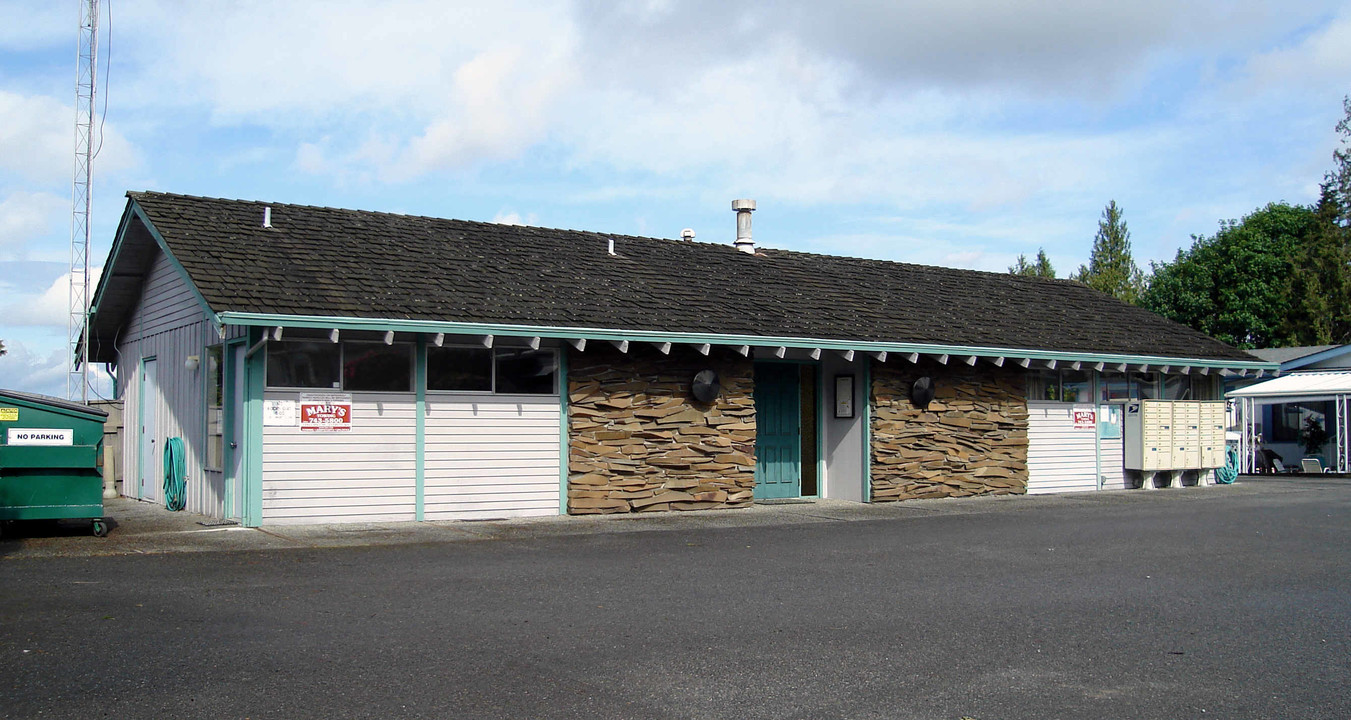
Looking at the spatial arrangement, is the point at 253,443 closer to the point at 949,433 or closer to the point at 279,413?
the point at 279,413

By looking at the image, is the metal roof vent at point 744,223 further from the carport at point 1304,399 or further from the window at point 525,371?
the carport at point 1304,399

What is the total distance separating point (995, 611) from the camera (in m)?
7.77

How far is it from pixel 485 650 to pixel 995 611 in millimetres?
3512

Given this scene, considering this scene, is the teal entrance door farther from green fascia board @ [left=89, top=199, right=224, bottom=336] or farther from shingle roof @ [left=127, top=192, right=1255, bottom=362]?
green fascia board @ [left=89, top=199, right=224, bottom=336]

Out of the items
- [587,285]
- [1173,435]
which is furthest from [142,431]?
[1173,435]

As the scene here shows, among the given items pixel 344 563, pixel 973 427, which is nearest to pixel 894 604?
pixel 344 563

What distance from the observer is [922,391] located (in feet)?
55.7

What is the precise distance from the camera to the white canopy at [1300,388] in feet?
83.4

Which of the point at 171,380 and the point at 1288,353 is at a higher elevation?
the point at 1288,353

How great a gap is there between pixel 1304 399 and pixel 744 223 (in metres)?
14.9

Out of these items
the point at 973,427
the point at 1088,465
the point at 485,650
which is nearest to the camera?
the point at 485,650

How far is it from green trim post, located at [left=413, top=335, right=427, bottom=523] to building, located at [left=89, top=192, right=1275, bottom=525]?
24mm

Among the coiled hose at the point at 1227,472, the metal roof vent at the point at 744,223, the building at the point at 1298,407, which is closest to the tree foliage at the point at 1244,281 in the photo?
the building at the point at 1298,407

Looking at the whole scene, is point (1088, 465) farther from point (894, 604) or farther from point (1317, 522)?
point (894, 604)
